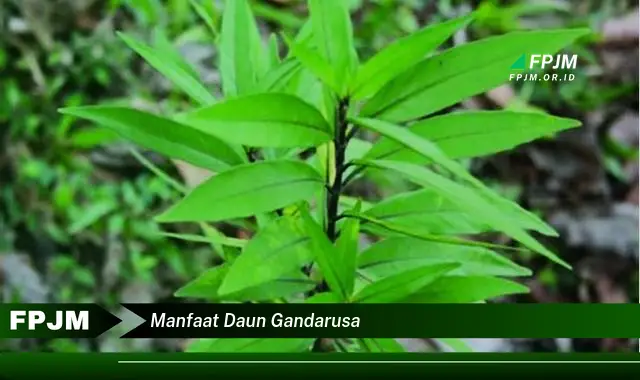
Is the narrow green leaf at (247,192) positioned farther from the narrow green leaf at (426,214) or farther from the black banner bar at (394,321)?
the black banner bar at (394,321)

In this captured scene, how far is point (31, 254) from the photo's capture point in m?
1.00

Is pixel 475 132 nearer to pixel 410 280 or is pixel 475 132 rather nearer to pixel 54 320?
pixel 410 280

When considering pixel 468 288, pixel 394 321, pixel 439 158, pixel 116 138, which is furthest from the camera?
pixel 116 138

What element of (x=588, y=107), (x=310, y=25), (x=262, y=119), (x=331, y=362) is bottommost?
(x=331, y=362)

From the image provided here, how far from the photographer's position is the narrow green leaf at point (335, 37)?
588mm

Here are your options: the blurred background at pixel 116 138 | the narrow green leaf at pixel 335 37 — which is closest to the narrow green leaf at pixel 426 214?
the narrow green leaf at pixel 335 37

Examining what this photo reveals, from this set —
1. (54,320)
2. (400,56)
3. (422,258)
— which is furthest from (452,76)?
(54,320)

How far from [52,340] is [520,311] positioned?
0.46 meters

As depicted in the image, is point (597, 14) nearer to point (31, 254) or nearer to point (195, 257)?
point (195, 257)

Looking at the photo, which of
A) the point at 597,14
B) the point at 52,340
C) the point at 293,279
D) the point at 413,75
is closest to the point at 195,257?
the point at 52,340

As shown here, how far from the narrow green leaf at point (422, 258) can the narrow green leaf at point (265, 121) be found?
109mm

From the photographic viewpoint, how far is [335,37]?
594 millimetres

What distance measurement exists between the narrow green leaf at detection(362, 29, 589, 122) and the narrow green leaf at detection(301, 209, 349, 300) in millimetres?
83

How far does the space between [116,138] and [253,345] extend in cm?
39
